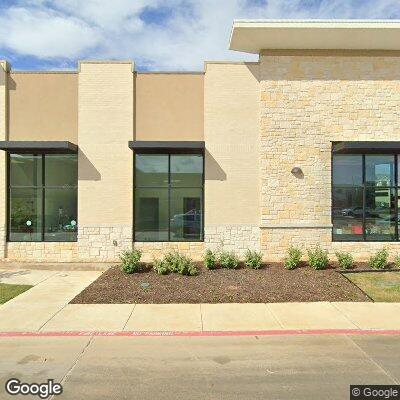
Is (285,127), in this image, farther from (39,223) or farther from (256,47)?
(39,223)

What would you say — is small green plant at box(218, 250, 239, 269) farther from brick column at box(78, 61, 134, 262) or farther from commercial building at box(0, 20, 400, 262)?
brick column at box(78, 61, 134, 262)

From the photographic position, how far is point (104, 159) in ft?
47.0

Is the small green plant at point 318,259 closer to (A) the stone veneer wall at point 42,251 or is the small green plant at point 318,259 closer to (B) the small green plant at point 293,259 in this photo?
(B) the small green plant at point 293,259

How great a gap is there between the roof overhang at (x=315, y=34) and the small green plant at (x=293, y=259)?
7.51 meters

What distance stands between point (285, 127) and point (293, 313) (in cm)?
783

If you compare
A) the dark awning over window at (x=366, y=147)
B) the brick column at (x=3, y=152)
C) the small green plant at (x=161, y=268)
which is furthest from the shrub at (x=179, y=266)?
the dark awning over window at (x=366, y=147)

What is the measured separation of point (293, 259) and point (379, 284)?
2849 mm

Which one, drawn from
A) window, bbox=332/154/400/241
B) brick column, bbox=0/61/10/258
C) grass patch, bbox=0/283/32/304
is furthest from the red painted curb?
brick column, bbox=0/61/10/258

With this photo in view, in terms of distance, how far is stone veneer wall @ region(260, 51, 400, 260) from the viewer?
14227 millimetres

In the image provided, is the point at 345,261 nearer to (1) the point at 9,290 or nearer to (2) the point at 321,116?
(2) the point at 321,116

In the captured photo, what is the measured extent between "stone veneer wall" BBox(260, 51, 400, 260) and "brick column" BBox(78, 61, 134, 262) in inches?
204

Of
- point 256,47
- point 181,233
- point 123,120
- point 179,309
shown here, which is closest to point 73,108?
point 123,120

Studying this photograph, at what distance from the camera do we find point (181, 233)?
14688mm

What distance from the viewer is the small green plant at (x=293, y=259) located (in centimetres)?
1295
